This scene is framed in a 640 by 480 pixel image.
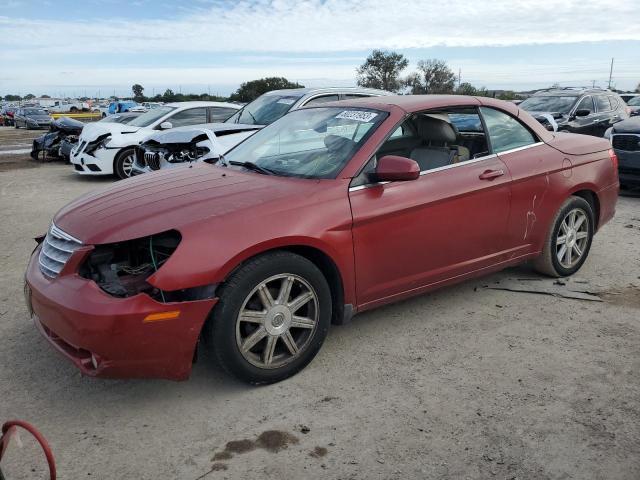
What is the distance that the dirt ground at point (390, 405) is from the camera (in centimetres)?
267

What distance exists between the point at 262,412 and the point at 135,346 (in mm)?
768

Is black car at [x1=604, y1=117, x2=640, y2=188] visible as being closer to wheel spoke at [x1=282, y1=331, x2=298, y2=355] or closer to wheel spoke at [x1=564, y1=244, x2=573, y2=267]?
wheel spoke at [x1=564, y1=244, x2=573, y2=267]

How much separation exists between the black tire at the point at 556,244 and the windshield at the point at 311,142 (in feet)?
6.13

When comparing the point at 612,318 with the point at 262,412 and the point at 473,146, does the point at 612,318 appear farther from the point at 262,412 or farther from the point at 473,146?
the point at 262,412

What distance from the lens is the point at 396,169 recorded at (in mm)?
3588

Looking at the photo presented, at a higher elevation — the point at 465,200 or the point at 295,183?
the point at 295,183

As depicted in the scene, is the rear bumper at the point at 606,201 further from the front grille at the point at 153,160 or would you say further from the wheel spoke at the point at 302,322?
the front grille at the point at 153,160

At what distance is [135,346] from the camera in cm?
291

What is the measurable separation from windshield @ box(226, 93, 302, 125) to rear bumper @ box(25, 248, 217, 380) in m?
6.00

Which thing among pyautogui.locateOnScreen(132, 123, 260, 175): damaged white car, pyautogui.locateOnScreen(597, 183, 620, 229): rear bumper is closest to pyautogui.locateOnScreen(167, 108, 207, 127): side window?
pyautogui.locateOnScreen(132, 123, 260, 175): damaged white car

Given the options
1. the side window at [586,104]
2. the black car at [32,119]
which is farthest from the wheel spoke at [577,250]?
the black car at [32,119]

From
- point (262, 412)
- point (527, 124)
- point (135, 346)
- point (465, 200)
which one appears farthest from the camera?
point (527, 124)

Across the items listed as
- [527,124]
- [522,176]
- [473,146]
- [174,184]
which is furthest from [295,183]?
[527,124]

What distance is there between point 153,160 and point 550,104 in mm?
8931
